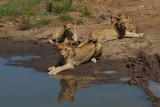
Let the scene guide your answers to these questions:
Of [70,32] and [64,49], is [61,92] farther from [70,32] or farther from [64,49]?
[70,32]

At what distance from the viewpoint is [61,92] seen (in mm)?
10148

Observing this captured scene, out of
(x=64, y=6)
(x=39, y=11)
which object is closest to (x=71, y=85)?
(x=64, y=6)

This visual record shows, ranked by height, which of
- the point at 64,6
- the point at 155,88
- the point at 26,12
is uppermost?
the point at 64,6

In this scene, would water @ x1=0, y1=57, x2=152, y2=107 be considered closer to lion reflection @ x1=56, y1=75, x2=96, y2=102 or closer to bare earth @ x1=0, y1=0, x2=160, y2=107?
lion reflection @ x1=56, y1=75, x2=96, y2=102

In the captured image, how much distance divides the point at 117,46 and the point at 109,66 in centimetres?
202

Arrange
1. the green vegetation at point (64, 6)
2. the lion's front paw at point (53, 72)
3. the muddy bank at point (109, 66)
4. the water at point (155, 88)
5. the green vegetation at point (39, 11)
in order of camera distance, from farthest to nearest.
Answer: the green vegetation at point (64, 6) → the green vegetation at point (39, 11) → the lion's front paw at point (53, 72) → the muddy bank at point (109, 66) → the water at point (155, 88)

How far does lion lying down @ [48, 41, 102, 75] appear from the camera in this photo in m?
11.7

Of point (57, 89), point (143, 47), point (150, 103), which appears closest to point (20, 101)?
point (57, 89)

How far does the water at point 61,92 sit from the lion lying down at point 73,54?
457mm

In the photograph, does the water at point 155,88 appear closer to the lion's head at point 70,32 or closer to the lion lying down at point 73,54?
the lion lying down at point 73,54

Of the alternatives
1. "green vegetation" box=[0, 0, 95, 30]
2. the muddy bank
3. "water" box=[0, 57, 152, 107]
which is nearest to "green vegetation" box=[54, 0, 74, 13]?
"green vegetation" box=[0, 0, 95, 30]

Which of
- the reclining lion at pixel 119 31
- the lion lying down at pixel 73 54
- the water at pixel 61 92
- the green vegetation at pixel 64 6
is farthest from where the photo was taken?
the green vegetation at pixel 64 6

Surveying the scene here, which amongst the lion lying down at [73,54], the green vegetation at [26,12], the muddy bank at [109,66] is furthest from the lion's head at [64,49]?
the green vegetation at [26,12]

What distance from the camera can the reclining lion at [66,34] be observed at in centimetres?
1475
